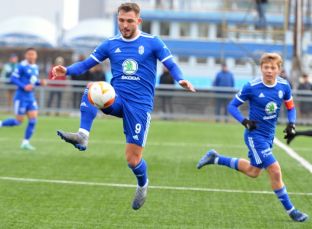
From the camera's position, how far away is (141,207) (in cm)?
974

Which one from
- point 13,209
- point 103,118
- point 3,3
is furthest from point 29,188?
point 3,3

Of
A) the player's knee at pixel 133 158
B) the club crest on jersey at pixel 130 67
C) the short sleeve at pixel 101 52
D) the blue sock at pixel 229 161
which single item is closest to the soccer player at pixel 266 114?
the blue sock at pixel 229 161

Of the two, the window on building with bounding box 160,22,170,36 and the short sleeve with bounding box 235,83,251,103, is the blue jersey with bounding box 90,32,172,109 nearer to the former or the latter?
the short sleeve with bounding box 235,83,251,103

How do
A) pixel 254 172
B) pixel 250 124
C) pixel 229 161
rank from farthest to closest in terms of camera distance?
pixel 229 161
pixel 254 172
pixel 250 124

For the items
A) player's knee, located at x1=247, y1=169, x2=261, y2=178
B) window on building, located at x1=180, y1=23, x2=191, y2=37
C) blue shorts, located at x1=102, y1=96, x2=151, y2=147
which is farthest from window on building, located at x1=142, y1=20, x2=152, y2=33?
blue shorts, located at x1=102, y1=96, x2=151, y2=147

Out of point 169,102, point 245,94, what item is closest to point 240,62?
point 169,102

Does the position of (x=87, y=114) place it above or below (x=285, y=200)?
above

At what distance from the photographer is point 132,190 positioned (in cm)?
1120

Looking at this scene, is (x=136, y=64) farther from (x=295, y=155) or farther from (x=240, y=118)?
(x=295, y=155)

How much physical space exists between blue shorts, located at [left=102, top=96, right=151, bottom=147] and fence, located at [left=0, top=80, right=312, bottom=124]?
57.9 ft

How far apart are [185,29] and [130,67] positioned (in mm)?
59817

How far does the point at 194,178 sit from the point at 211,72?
1952 inches

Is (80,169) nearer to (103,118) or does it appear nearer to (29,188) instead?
(29,188)

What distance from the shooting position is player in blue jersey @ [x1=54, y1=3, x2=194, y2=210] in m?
8.88
